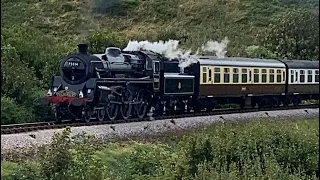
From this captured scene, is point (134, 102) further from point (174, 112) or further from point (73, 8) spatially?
point (73, 8)

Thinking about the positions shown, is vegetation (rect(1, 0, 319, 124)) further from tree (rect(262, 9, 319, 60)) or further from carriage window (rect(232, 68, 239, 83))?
carriage window (rect(232, 68, 239, 83))

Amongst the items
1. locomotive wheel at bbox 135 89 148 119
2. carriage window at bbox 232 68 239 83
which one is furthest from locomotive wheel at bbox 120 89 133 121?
carriage window at bbox 232 68 239 83

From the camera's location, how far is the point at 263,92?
27.6 meters

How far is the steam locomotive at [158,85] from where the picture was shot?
20.0m

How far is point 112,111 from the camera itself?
67.5 ft

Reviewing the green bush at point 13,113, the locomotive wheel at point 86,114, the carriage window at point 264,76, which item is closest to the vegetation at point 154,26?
the green bush at point 13,113

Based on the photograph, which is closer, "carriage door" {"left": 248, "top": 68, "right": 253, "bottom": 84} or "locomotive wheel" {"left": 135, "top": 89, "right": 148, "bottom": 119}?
"locomotive wheel" {"left": 135, "top": 89, "right": 148, "bottom": 119}

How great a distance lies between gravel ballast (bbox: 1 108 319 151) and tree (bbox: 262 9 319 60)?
12.1 meters

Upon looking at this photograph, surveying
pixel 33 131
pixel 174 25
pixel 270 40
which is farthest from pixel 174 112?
pixel 174 25

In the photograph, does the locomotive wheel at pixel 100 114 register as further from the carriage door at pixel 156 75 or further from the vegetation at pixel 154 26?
the carriage door at pixel 156 75

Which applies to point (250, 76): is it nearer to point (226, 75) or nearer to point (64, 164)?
point (226, 75)

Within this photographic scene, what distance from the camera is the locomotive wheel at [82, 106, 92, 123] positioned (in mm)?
19578

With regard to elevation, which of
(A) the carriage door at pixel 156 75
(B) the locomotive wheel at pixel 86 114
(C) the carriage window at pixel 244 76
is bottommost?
(C) the carriage window at pixel 244 76

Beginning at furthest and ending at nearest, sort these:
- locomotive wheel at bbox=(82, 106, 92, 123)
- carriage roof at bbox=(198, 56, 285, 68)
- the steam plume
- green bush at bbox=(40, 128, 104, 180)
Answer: carriage roof at bbox=(198, 56, 285, 68) → the steam plume → locomotive wheel at bbox=(82, 106, 92, 123) → green bush at bbox=(40, 128, 104, 180)
